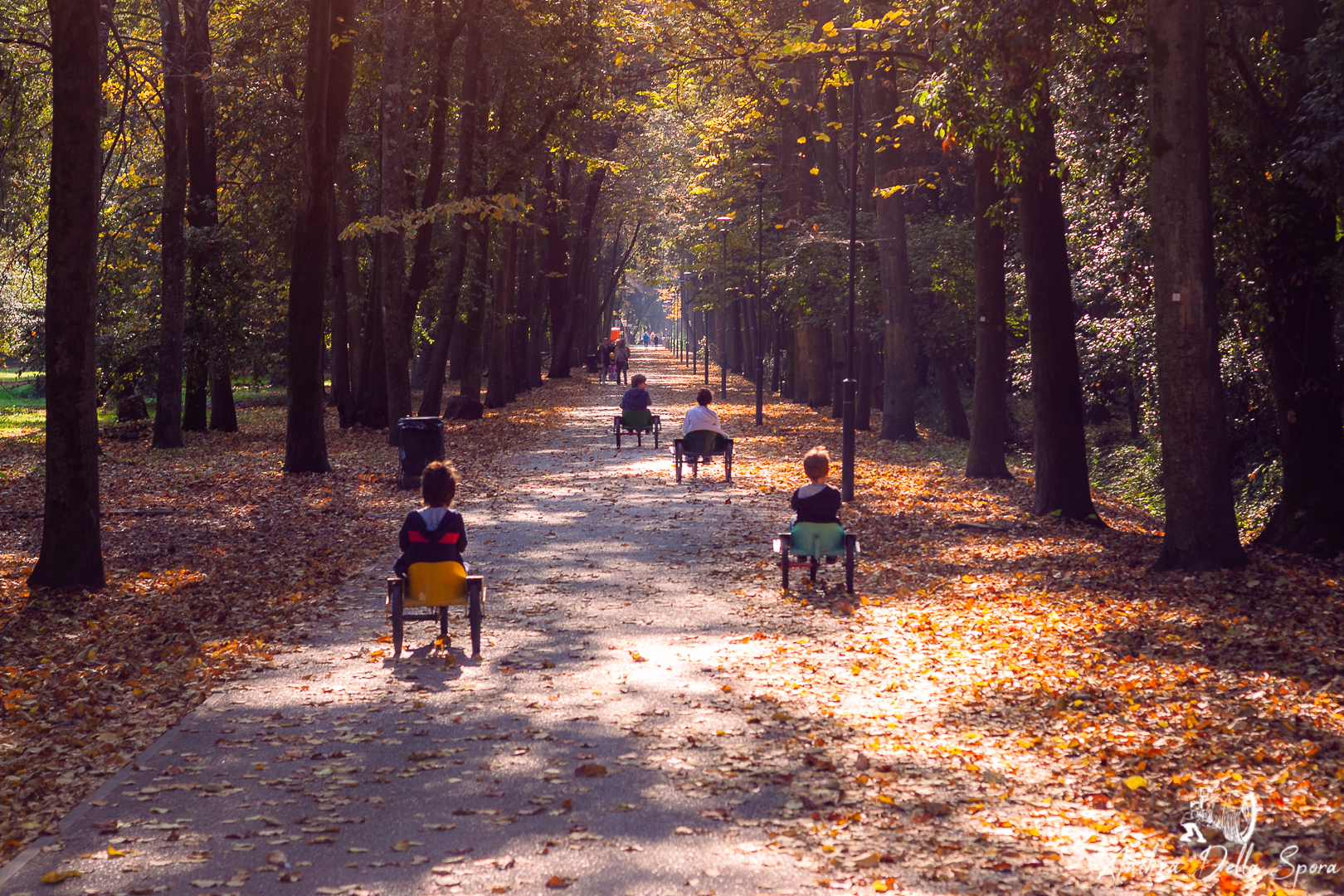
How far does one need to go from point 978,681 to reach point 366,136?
79.6ft

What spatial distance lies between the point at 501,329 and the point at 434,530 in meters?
28.6

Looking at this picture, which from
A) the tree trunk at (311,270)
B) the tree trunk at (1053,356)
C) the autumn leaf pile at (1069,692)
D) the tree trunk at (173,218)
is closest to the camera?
the autumn leaf pile at (1069,692)

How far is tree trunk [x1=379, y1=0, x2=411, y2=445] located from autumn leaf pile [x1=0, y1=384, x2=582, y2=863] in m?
1.50

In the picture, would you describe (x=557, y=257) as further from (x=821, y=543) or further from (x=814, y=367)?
(x=821, y=543)

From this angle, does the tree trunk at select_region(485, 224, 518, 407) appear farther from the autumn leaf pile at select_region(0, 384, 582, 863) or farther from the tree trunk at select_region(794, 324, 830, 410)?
the autumn leaf pile at select_region(0, 384, 582, 863)

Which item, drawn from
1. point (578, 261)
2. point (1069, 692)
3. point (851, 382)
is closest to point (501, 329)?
point (578, 261)

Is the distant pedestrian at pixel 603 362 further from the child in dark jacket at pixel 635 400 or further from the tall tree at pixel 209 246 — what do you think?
the child in dark jacket at pixel 635 400

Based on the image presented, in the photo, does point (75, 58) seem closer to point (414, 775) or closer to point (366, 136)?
point (414, 775)

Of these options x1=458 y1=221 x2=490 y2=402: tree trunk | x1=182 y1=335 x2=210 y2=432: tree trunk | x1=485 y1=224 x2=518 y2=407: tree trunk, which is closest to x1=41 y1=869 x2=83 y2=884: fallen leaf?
x1=182 y1=335 x2=210 y2=432: tree trunk

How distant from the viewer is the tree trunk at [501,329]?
3694 centimetres

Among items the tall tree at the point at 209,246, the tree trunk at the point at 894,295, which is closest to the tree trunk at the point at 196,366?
Answer: the tall tree at the point at 209,246

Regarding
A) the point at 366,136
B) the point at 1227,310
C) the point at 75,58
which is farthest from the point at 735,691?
the point at 366,136

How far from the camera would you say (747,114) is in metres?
30.7

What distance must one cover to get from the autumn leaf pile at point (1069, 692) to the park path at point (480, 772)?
1.66ft
